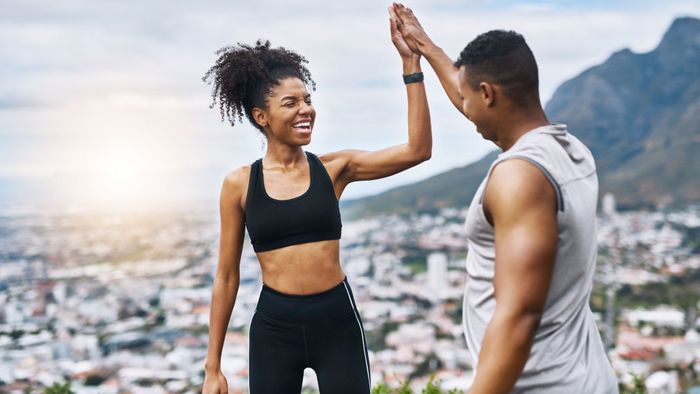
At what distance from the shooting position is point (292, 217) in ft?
10.2

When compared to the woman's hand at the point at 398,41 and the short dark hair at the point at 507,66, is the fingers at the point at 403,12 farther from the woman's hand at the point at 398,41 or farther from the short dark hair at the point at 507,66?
the short dark hair at the point at 507,66

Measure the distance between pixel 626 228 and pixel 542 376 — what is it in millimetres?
50585

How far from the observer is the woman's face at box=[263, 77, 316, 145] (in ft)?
10.3

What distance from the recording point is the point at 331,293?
3158mm

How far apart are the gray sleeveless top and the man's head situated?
4.3 inches

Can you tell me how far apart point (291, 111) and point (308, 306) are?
0.79 meters

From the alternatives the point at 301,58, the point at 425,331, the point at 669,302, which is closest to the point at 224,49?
the point at 301,58

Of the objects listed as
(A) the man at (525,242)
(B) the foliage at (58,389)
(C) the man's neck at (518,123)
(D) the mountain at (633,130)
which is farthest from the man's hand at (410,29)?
(D) the mountain at (633,130)

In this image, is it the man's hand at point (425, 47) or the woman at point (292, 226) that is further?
the woman at point (292, 226)

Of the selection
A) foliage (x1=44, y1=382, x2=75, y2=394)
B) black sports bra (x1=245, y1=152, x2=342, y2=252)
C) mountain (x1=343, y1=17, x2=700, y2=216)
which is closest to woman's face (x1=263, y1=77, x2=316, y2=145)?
black sports bra (x1=245, y1=152, x2=342, y2=252)

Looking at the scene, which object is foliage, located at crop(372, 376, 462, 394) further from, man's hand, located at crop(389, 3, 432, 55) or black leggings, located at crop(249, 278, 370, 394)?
man's hand, located at crop(389, 3, 432, 55)

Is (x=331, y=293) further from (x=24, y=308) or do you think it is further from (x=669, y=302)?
(x=669, y=302)

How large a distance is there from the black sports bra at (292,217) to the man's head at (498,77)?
1.16 metres

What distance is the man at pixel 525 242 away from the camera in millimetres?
1811
